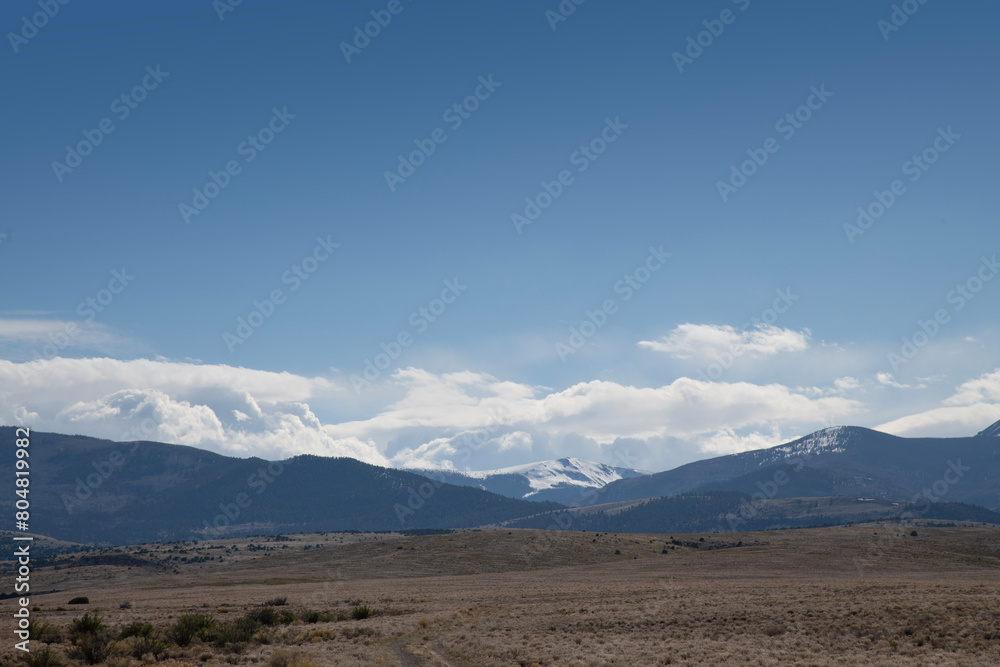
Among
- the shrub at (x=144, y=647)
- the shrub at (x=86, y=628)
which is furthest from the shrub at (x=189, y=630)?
the shrub at (x=86, y=628)

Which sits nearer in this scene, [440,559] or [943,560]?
[943,560]

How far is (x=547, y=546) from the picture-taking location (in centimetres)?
11819

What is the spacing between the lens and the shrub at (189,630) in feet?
103

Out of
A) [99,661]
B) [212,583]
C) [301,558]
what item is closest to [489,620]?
[99,661]

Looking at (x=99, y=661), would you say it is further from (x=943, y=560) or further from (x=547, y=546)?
(x=547, y=546)

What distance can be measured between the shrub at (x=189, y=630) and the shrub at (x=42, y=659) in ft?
21.7

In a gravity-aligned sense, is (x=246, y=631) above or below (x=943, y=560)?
above

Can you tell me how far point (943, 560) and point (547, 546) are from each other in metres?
59.8

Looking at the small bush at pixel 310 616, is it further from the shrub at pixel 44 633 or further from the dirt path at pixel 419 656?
the shrub at pixel 44 633

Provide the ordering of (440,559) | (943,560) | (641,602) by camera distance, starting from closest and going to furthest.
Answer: (641,602) → (943,560) → (440,559)

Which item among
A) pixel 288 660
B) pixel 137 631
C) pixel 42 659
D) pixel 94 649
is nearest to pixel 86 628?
pixel 137 631

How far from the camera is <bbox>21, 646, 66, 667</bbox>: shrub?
2408cm

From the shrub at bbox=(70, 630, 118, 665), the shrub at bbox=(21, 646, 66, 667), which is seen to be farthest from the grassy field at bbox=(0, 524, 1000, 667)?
the shrub at bbox=(21, 646, 66, 667)

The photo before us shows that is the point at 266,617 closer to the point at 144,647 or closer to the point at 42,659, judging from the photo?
the point at 144,647
